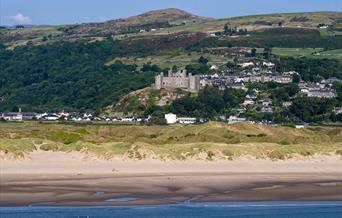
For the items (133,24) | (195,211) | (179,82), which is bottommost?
(179,82)

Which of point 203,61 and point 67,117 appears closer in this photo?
point 67,117

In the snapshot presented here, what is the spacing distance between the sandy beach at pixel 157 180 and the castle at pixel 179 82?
156ft

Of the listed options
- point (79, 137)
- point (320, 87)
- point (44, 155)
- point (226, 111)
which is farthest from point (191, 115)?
point (44, 155)

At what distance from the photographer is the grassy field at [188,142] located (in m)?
39.1

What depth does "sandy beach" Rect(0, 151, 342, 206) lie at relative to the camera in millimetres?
31188

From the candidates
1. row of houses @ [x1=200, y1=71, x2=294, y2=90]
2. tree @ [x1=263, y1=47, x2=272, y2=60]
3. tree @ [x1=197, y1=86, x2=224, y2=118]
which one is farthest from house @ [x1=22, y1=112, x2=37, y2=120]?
→ tree @ [x1=263, y1=47, x2=272, y2=60]

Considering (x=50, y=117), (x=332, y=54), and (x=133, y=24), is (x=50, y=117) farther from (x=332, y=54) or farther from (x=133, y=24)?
(x=133, y=24)

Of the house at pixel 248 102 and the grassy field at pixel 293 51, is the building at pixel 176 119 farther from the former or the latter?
the grassy field at pixel 293 51

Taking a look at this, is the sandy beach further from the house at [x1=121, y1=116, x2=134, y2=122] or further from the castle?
the castle

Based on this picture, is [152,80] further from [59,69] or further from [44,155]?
[44,155]

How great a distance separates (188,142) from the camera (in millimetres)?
45375

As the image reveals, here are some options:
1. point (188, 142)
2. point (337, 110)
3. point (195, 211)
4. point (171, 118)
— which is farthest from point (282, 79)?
point (195, 211)

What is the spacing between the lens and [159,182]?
3441cm

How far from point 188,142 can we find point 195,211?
17.2m
